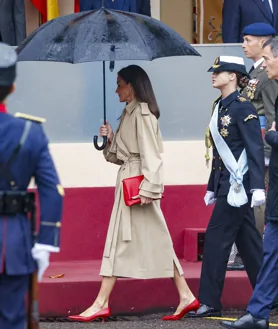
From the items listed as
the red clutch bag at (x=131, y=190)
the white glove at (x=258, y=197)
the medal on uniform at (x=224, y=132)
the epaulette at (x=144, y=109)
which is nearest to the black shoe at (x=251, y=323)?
the white glove at (x=258, y=197)

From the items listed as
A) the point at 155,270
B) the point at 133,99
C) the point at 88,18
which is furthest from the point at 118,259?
the point at 88,18

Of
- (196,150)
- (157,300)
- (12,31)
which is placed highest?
(12,31)

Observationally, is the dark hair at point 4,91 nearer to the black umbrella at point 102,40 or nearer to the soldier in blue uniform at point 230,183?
the black umbrella at point 102,40

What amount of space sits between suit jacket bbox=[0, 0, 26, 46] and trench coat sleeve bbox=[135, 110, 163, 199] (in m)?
2.49

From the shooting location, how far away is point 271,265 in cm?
679

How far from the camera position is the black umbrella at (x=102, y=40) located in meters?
7.05

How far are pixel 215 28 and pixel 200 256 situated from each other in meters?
3.61

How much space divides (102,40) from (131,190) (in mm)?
1010

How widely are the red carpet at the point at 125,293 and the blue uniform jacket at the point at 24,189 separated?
2.70 metres

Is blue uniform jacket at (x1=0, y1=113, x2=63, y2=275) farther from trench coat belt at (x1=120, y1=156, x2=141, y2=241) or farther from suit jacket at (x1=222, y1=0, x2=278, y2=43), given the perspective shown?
suit jacket at (x1=222, y1=0, x2=278, y2=43)

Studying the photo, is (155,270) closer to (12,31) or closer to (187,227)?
(187,227)

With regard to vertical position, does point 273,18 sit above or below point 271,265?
above

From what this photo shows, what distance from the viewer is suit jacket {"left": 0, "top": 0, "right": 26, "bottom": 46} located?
9.41m

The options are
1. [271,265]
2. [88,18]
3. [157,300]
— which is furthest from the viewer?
[157,300]
